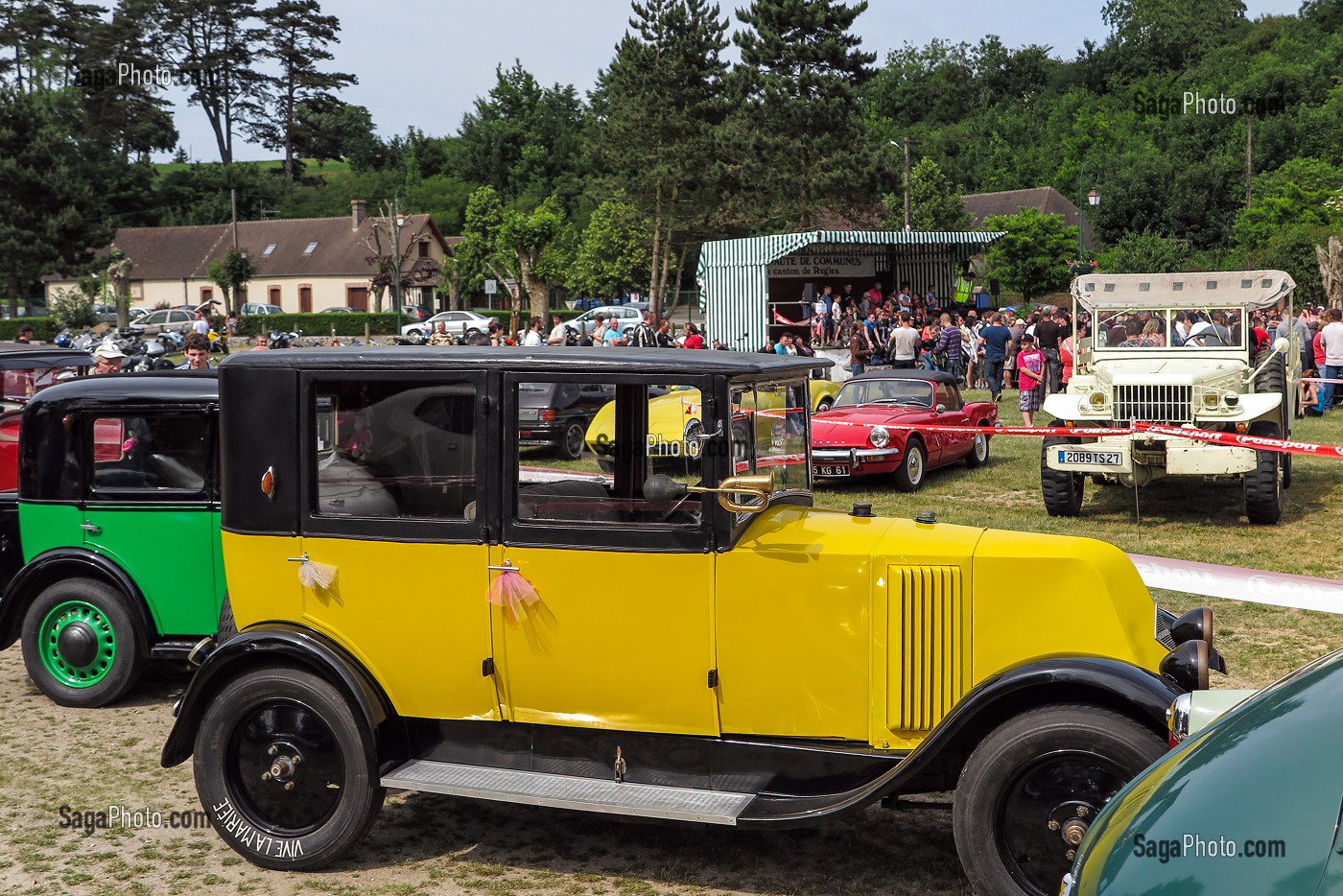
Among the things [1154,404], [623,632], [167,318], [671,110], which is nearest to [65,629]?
[623,632]

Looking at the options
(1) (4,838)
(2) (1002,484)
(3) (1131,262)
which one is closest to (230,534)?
(1) (4,838)

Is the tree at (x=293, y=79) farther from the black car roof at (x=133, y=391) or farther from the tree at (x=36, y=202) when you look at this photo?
the black car roof at (x=133, y=391)

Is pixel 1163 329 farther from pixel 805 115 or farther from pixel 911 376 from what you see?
pixel 805 115

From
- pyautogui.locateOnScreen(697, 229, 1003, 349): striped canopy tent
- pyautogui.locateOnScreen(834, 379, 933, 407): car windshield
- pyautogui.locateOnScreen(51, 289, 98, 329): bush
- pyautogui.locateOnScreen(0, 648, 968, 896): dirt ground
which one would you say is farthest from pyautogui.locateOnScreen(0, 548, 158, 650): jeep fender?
pyautogui.locateOnScreen(51, 289, 98, 329): bush

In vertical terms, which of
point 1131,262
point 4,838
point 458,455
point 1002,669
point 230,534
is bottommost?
point 4,838

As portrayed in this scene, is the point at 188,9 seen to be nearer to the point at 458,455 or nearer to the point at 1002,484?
the point at 1002,484

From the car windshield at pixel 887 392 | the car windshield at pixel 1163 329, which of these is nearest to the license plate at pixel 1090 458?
the car windshield at pixel 1163 329

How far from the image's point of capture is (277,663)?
16.4 ft

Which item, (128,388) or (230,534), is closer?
(230,534)

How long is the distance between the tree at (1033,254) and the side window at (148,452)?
4857cm

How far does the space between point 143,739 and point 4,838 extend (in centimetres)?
130

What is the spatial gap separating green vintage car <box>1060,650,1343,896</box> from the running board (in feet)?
5.93

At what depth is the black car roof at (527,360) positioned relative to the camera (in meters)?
4.70

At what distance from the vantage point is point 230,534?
5109 millimetres
